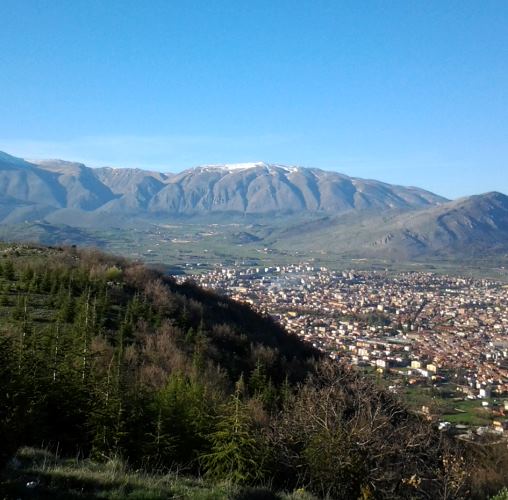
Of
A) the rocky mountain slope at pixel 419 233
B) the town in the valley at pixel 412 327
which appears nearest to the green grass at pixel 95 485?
the town in the valley at pixel 412 327

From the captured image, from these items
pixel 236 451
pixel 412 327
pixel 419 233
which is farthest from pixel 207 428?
pixel 419 233

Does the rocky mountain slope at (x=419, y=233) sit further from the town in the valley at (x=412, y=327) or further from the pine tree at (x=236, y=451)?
the pine tree at (x=236, y=451)

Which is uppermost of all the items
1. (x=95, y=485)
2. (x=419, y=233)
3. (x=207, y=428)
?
(x=419, y=233)

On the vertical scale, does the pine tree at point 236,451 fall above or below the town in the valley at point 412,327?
above

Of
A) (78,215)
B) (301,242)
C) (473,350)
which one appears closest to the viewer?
(473,350)

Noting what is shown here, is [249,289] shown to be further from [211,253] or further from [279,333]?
[211,253]

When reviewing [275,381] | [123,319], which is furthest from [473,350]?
[123,319]

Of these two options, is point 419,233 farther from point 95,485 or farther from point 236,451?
point 95,485
